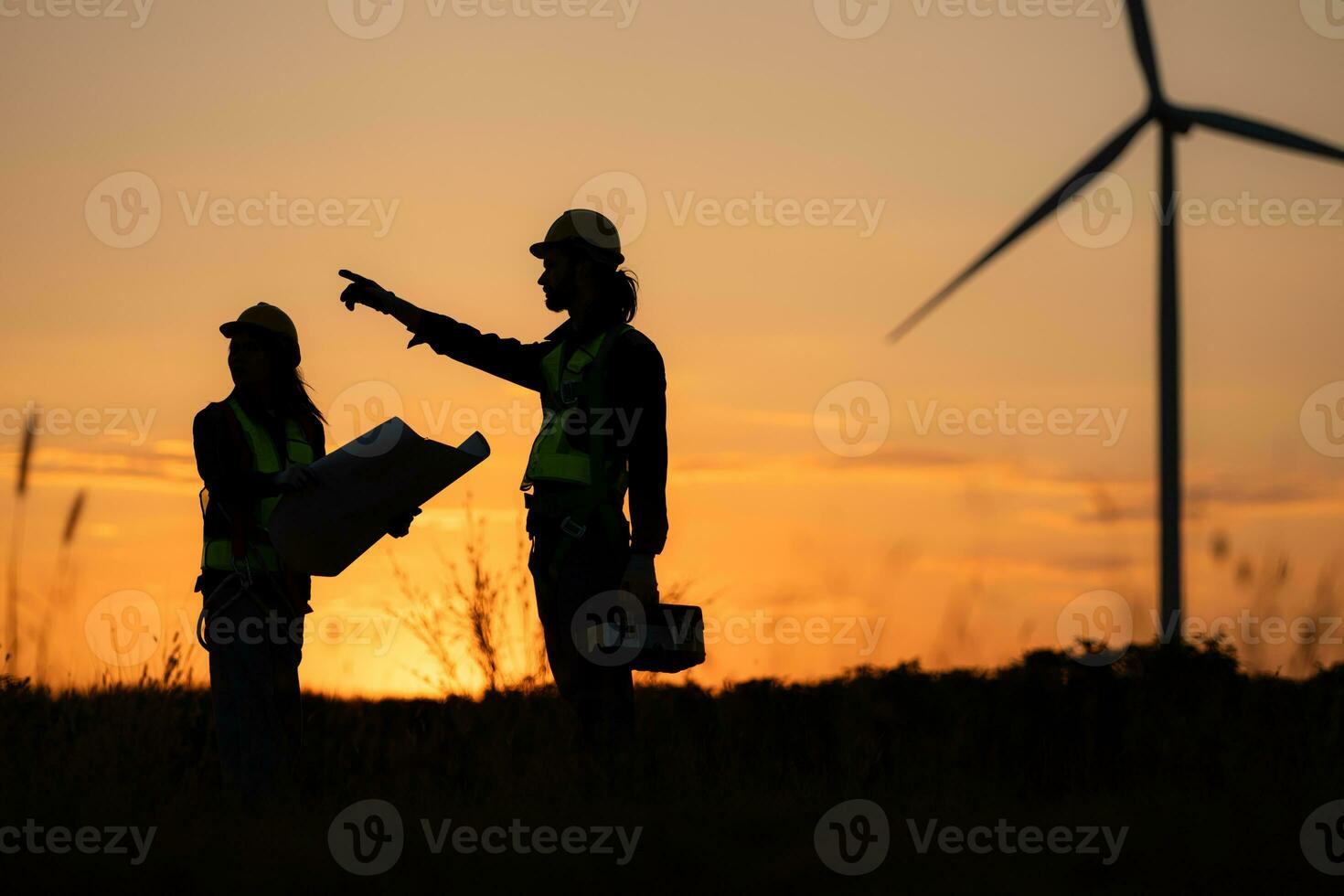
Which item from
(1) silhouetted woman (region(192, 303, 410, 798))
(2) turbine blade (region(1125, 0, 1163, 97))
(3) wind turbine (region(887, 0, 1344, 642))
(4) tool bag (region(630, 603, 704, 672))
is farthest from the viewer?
(2) turbine blade (region(1125, 0, 1163, 97))

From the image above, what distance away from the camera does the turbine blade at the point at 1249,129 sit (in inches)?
519

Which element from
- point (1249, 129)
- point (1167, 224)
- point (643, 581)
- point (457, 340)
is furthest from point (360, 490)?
point (1249, 129)

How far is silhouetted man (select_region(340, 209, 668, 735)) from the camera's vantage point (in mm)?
7562

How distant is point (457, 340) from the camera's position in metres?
8.02

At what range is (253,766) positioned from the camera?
7.84 m

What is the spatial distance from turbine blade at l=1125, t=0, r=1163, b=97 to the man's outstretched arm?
723 cm

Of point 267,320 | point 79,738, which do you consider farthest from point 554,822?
point 79,738

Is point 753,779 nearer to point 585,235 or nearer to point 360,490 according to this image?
point 360,490

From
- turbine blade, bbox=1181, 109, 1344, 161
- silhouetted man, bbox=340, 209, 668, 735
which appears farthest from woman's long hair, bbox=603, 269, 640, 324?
turbine blade, bbox=1181, 109, 1344, 161

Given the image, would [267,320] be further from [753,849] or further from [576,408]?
[753,849]

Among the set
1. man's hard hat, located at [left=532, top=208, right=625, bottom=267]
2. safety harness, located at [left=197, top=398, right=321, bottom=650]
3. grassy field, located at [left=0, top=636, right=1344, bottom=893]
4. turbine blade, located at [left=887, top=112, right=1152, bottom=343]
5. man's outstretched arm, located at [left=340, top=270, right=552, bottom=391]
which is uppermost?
turbine blade, located at [left=887, top=112, right=1152, bottom=343]

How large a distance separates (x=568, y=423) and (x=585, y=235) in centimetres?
86

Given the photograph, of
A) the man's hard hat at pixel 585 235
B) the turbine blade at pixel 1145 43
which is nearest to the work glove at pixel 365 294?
the man's hard hat at pixel 585 235

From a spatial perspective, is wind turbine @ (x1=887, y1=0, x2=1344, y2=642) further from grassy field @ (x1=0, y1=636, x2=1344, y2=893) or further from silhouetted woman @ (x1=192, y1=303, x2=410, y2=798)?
silhouetted woman @ (x1=192, y1=303, x2=410, y2=798)
